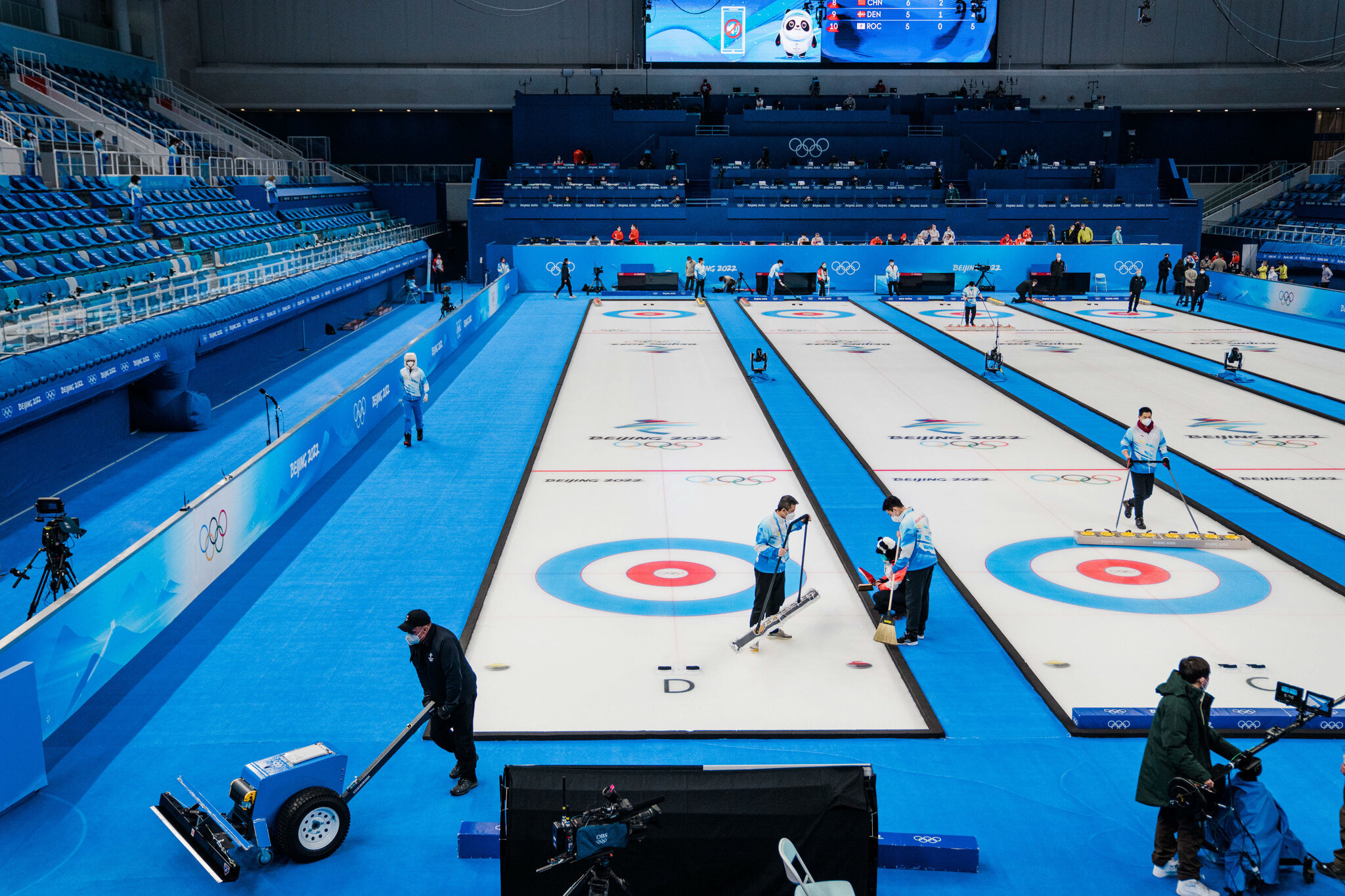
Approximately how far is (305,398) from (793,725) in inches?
613

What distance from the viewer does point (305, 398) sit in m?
21.4

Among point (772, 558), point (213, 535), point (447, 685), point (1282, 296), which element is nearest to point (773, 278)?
point (1282, 296)

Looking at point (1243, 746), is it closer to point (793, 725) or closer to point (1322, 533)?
point (793, 725)

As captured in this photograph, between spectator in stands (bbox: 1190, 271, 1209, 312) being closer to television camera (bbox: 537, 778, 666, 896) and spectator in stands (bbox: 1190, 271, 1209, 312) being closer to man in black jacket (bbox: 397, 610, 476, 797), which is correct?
man in black jacket (bbox: 397, 610, 476, 797)

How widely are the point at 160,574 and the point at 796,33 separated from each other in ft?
150

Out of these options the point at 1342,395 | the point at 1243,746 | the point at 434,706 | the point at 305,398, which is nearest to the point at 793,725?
the point at 434,706

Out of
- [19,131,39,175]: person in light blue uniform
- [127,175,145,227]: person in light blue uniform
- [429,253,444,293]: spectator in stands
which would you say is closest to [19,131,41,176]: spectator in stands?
[19,131,39,175]: person in light blue uniform

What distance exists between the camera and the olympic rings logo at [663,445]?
17328 mm

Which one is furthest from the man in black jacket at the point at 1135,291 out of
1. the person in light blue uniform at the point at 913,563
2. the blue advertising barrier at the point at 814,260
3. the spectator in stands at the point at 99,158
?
the spectator in stands at the point at 99,158

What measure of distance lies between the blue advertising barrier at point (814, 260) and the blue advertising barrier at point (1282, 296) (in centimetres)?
366

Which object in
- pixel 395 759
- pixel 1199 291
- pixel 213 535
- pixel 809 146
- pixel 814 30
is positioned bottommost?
pixel 395 759

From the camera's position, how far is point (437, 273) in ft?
137

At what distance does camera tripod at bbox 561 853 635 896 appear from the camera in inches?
205

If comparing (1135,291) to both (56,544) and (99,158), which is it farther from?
(56,544)
